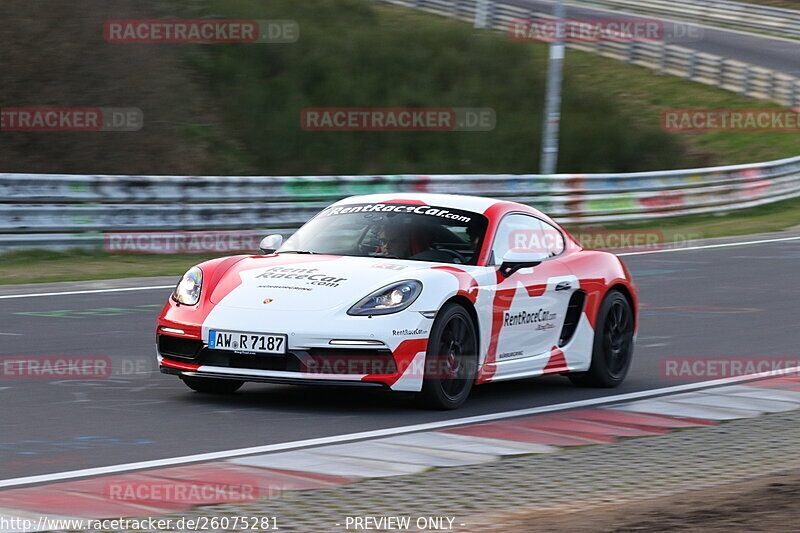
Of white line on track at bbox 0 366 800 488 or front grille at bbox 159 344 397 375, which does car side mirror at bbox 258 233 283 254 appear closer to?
front grille at bbox 159 344 397 375

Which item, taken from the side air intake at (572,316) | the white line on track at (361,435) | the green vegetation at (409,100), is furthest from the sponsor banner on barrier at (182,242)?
the white line on track at (361,435)

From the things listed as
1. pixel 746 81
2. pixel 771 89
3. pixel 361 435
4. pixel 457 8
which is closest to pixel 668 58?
pixel 746 81

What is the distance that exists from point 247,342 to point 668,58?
122 ft

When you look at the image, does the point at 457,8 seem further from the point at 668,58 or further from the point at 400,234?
the point at 400,234

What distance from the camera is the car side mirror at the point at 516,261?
891 centimetres

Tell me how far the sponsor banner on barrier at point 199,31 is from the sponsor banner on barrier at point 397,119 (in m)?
2.54

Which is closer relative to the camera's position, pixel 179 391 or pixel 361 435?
pixel 361 435

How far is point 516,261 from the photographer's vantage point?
8.92 metres

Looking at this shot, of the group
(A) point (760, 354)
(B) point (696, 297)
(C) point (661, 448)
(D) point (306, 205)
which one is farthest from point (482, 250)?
(D) point (306, 205)

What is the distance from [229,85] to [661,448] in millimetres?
20971

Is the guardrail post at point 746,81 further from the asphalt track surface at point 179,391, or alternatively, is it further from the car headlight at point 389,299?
the car headlight at point 389,299

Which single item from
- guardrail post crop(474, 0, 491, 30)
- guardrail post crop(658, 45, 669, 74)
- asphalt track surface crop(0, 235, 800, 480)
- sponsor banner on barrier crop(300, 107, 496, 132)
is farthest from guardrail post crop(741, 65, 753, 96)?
asphalt track surface crop(0, 235, 800, 480)

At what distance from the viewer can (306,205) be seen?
19344mm

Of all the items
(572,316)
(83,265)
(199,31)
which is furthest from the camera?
(199,31)
